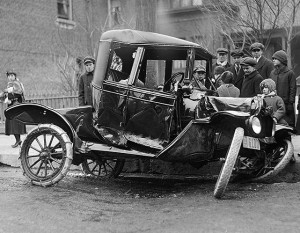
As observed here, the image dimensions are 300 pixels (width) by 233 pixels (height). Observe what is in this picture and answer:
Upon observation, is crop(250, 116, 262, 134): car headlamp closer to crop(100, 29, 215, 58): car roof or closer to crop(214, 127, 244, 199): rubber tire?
crop(214, 127, 244, 199): rubber tire

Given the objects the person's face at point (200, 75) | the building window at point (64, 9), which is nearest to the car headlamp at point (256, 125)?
the person's face at point (200, 75)

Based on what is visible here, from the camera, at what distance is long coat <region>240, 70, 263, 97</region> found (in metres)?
7.12

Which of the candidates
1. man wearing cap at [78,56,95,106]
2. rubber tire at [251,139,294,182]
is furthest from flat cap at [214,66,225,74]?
man wearing cap at [78,56,95,106]

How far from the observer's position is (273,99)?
260 inches

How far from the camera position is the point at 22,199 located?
5.10 m

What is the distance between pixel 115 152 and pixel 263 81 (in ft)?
8.10

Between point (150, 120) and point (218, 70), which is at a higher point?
point (218, 70)

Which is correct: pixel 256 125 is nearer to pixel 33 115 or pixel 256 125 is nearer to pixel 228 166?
pixel 228 166

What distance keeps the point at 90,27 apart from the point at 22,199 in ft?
50.1

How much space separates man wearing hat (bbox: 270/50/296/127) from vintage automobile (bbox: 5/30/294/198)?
3.68 feet

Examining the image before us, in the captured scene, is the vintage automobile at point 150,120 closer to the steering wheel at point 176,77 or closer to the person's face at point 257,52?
the steering wheel at point 176,77

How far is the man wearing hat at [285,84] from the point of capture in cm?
710

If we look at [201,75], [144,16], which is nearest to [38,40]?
[144,16]

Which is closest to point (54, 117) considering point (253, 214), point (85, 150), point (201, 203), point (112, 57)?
point (85, 150)
